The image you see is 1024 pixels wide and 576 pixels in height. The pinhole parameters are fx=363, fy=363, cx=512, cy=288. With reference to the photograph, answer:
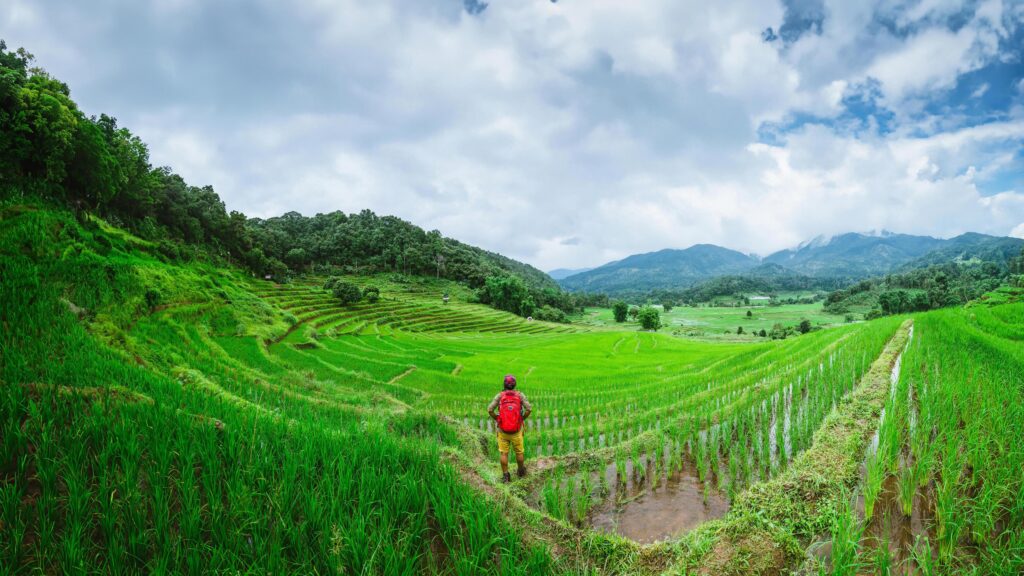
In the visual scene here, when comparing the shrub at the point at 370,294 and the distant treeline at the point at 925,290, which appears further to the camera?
the distant treeline at the point at 925,290

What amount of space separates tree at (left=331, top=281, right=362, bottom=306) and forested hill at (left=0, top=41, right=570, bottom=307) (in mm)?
14158

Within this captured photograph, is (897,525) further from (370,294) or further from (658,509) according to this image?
(370,294)

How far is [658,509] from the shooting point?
438 centimetres

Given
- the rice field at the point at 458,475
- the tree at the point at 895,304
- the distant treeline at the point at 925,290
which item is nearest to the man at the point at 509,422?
the rice field at the point at 458,475

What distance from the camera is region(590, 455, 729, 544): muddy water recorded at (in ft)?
13.2

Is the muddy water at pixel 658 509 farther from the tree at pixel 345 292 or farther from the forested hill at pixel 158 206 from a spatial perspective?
the tree at pixel 345 292

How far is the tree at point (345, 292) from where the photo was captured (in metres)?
44.3

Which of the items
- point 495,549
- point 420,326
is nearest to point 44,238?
point 495,549

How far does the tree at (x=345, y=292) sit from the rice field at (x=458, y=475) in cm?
3709

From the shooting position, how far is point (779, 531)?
3.07 metres

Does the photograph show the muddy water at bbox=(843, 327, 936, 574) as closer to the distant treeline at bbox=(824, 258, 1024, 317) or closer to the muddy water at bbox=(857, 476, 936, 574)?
the muddy water at bbox=(857, 476, 936, 574)

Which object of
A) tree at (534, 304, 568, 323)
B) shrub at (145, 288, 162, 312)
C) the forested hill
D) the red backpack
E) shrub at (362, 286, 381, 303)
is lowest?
tree at (534, 304, 568, 323)

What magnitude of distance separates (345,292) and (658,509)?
4578 centimetres

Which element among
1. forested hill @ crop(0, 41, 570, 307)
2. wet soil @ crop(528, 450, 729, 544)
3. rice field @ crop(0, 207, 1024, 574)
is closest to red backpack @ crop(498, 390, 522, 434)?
rice field @ crop(0, 207, 1024, 574)
